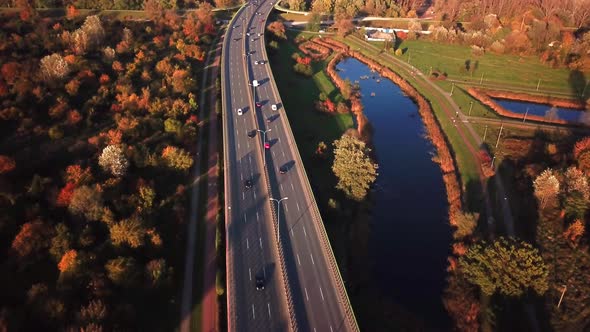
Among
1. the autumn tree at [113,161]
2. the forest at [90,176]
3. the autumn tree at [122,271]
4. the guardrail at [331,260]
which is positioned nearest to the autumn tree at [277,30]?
the forest at [90,176]

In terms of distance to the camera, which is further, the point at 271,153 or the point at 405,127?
the point at 405,127

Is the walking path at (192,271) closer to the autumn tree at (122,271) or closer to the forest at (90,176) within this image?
the forest at (90,176)

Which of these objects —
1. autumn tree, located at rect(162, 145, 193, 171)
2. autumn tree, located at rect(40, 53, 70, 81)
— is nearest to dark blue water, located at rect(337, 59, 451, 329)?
autumn tree, located at rect(162, 145, 193, 171)

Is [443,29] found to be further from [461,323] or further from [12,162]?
[12,162]

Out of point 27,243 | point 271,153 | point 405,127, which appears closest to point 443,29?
point 405,127

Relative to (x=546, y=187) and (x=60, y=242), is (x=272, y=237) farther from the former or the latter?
(x=546, y=187)

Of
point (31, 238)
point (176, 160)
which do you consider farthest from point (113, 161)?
point (31, 238)
